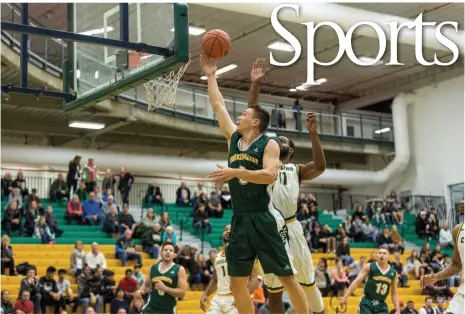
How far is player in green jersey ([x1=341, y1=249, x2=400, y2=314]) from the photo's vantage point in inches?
409

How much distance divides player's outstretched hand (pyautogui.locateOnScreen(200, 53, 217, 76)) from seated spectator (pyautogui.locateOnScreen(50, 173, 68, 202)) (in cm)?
1531

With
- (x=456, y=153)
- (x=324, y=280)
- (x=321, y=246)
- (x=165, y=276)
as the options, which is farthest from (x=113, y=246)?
(x=456, y=153)

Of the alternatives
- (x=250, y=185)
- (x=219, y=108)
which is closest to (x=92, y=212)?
(x=219, y=108)

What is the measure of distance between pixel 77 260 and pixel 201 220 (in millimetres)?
5828

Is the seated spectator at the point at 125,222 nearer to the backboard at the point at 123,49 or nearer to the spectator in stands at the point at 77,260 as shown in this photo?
the spectator in stands at the point at 77,260

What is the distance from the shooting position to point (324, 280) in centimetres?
1841

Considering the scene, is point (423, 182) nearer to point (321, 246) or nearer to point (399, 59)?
point (399, 59)

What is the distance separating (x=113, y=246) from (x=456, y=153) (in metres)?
15.7

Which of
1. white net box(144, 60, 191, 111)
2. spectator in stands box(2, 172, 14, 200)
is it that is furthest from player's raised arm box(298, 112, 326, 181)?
spectator in stands box(2, 172, 14, 200)

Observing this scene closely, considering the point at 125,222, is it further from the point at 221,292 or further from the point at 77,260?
the point at 221,292

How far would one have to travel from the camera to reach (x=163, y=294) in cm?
952

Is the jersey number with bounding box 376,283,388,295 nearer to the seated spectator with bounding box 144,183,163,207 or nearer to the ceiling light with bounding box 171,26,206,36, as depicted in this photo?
the seated spectator with bounding box 144,183,163,207

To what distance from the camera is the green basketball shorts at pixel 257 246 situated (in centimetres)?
658

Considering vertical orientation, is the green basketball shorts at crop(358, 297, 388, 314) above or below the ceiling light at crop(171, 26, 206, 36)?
below
